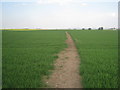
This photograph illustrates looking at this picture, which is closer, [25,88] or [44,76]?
[25,88]

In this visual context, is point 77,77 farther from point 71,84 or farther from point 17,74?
point 17,74

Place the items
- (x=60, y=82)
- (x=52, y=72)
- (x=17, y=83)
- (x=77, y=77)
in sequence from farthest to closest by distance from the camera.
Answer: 1. (x=52, y=72)
2. (x=77, y=77)
3. (x=60, y=82)
4. (x=17, y=83)

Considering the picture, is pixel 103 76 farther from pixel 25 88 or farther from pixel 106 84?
pixel 25 88

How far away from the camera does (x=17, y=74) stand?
4598mm

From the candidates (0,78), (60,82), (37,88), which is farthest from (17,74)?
(60,82)

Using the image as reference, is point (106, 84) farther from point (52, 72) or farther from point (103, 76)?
point (52, 72)

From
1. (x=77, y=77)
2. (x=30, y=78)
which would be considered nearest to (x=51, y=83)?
(x=30, y=78)

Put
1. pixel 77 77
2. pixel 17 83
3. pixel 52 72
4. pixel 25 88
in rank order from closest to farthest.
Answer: pixel 25 88 → pixel 17 83 → pixel 77 77 → pixel 52 72

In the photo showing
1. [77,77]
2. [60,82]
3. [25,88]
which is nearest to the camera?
[25,88]

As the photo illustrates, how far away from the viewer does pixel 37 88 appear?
3596 mm

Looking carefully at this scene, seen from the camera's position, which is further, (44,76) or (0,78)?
(44,76)

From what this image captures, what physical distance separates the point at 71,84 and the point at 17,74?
8.18 feet

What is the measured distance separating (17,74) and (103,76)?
386 cm

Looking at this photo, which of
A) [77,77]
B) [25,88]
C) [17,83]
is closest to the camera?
[25,88]
